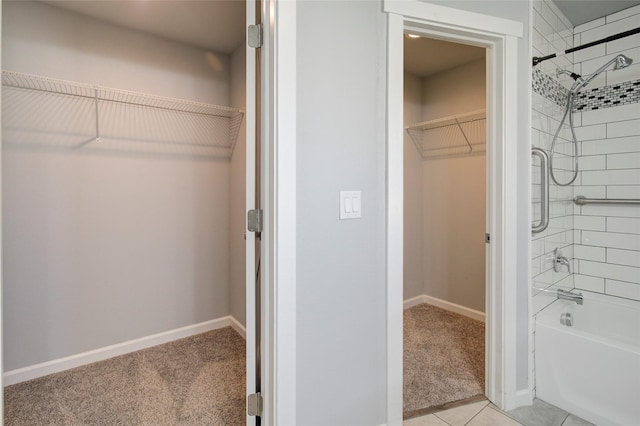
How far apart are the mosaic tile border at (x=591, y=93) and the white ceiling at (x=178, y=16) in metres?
1.89

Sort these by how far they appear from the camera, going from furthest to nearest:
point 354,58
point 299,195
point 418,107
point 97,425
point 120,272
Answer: point 418,107
point 120,272
point 97,425
point 354,58
point 299,195

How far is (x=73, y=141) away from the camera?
2.33 metres

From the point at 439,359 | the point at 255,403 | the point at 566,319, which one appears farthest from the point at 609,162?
the point at 255,403

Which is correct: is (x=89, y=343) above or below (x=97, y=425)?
above

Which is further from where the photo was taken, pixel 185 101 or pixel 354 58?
pixel 185 101

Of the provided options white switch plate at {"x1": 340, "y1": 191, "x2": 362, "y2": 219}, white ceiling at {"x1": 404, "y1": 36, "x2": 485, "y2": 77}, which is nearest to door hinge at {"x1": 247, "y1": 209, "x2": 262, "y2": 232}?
white switch plate at {"x1": 340, "y1": 191, "x2": 362, "y2": 219}

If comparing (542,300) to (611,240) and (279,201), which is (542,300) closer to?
(611,240)

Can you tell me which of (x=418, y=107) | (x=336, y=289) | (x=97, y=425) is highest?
(x=418, y=107)

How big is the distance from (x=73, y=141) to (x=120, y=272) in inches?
36.8

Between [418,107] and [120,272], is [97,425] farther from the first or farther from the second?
[418,107]

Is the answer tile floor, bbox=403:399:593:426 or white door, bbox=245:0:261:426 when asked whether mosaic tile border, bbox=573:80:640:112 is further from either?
white door, bbox=245:0:261:426

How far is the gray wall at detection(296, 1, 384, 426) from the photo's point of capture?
4.82ft

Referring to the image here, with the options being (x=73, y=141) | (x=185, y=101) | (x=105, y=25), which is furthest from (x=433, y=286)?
(x=105, y=25)

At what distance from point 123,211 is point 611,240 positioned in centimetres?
331
